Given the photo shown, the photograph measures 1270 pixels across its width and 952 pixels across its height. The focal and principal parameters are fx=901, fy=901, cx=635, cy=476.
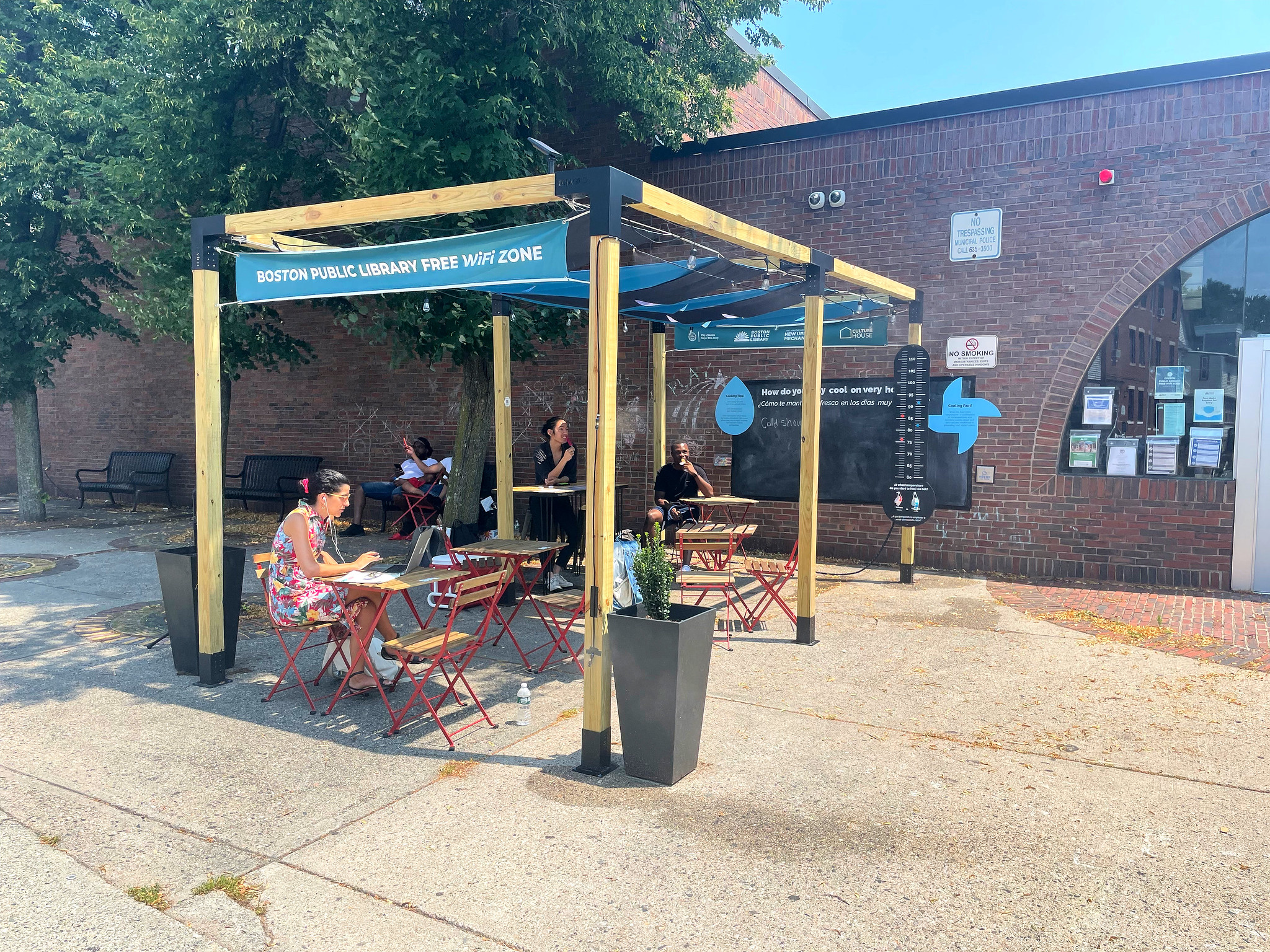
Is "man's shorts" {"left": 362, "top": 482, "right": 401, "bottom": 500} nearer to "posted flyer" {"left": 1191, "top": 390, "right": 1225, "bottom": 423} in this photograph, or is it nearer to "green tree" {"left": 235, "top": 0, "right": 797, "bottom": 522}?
"green tree" {"left": 235, "top": 0, "right": 797, "bottom": 522}

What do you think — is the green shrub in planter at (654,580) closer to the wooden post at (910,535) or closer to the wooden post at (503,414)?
the wooden post at (503,414)

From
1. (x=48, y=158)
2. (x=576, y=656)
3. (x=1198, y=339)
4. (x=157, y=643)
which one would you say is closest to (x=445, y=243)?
(x=576, y=656)

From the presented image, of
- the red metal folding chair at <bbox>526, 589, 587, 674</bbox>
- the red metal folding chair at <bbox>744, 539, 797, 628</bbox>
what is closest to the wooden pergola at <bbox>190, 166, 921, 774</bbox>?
the red metal folding chair at <bbox>744, 539, 797, 628</bbox>

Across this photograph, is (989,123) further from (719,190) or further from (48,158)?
(48,158)

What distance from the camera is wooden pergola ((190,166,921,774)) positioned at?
4625 millimetres

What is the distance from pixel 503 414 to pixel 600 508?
3.85 meters

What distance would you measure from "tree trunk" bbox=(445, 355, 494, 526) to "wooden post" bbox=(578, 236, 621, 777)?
653 centimetres

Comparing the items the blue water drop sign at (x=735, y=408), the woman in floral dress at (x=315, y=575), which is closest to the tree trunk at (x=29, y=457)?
the blue water drop sign at (x=735, y=408)

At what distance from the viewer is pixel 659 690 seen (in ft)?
14.6

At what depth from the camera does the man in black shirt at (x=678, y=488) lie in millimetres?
10141

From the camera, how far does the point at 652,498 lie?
12352 millimetres

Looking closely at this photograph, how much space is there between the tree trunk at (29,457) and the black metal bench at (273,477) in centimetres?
280

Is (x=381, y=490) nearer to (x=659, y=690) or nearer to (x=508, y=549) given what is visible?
(x=508, y=549)

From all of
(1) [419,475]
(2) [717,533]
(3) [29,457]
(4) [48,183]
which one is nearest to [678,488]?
(2) [717,533]
